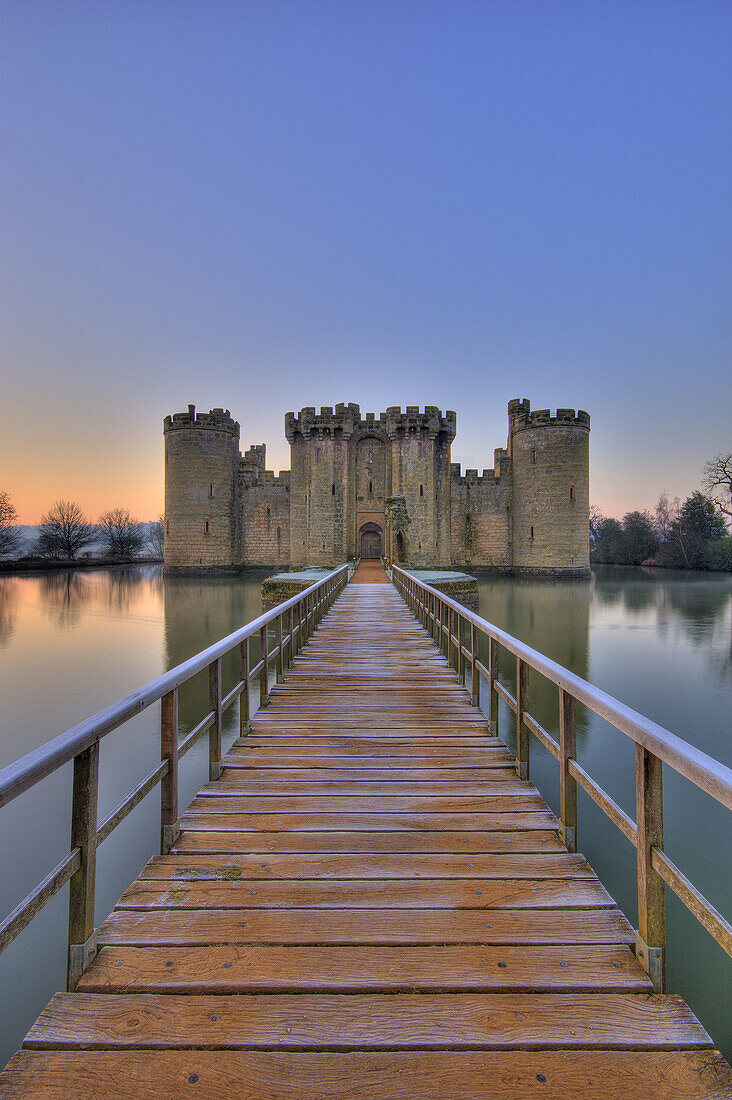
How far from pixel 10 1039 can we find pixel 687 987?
4.14 metres

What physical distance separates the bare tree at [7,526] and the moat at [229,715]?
2813 centimetres

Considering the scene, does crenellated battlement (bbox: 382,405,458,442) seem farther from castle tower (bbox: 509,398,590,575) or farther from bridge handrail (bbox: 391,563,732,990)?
bridge handrail (bbox: 391,563,732,990)

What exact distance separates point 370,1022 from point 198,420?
117 ft

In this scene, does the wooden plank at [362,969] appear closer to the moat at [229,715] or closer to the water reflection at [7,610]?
→ the moat at [229,715]

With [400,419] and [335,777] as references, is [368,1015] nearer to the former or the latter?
[335,777]

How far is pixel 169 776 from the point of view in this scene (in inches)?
97.0

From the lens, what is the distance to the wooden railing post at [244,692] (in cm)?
387

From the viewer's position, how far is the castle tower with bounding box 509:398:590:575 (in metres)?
32.2

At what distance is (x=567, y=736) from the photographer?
2.45 m

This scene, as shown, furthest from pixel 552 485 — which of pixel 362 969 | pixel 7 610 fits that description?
pixel 362 969

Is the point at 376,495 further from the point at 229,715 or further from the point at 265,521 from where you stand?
the point at 229,715

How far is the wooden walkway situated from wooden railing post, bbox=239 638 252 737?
0.98m

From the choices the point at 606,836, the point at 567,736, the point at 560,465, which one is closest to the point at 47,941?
the point at 567,736

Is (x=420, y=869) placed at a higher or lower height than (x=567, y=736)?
lower
